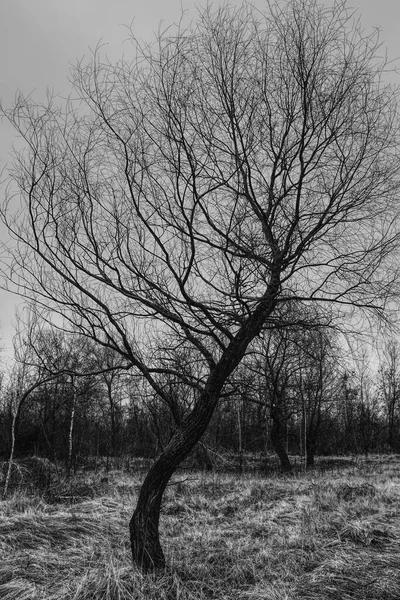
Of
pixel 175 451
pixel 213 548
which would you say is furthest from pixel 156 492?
pixel 213 548

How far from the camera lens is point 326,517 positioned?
6.48m

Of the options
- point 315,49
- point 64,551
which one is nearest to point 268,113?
point 315,49

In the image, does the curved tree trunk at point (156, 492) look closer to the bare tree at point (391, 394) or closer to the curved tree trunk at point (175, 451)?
the curved tree trunk at point (175, 451)

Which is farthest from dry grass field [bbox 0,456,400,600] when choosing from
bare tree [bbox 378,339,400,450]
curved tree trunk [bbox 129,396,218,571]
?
bare tree [bbox 378,339,400,450]

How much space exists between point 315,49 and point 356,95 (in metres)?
0.52

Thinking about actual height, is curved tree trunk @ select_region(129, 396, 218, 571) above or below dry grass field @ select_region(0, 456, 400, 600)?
above

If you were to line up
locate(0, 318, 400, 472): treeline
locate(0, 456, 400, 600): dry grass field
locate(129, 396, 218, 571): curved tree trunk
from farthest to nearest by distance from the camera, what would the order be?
locate(0, 318, 400, 472): treeline, locate(129, 396, 218, 571): curved tree trunk, locate(0, 456, 400, 600): dry grass field

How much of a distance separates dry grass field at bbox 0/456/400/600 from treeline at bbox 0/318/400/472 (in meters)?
1.45

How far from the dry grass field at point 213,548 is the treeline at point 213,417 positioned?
57.1 inches

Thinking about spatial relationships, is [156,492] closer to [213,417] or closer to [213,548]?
[213,548]

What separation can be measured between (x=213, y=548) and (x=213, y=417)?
15.0 meters

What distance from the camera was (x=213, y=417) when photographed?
19984 mm

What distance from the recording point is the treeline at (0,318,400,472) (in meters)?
9.92

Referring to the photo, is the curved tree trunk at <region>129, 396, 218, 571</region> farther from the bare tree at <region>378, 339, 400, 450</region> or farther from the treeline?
the bare tree at <region>378, 339, 400, 450</region>
